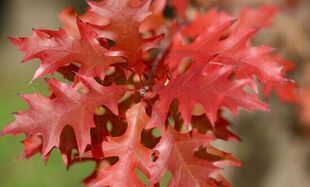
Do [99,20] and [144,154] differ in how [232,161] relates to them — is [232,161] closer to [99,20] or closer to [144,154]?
[144,154]

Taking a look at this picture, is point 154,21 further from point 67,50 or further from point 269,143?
point 269,143

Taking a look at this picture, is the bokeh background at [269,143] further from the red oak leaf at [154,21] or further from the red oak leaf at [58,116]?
the red oak leaf at [58,116]

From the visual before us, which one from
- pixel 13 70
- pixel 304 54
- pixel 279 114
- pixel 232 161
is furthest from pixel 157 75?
pixel 13 70

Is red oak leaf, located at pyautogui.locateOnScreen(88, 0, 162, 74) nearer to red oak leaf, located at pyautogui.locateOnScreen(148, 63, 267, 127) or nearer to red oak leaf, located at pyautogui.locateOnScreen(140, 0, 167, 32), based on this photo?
red oak leaf, located at pyautogui.locateOnScreen(148, 63, 267, 127)

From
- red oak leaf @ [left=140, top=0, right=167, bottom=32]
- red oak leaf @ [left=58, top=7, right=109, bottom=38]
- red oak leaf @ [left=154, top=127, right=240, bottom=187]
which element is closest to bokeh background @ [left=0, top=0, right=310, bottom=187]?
red oak leaf @ [left=58, top=7, right=109, bottom=38]

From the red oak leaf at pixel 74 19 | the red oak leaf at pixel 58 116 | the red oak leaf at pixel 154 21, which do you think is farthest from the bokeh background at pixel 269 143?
the red oak leaf at pixel 58 116

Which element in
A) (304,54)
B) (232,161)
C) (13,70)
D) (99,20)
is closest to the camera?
(232,161)
